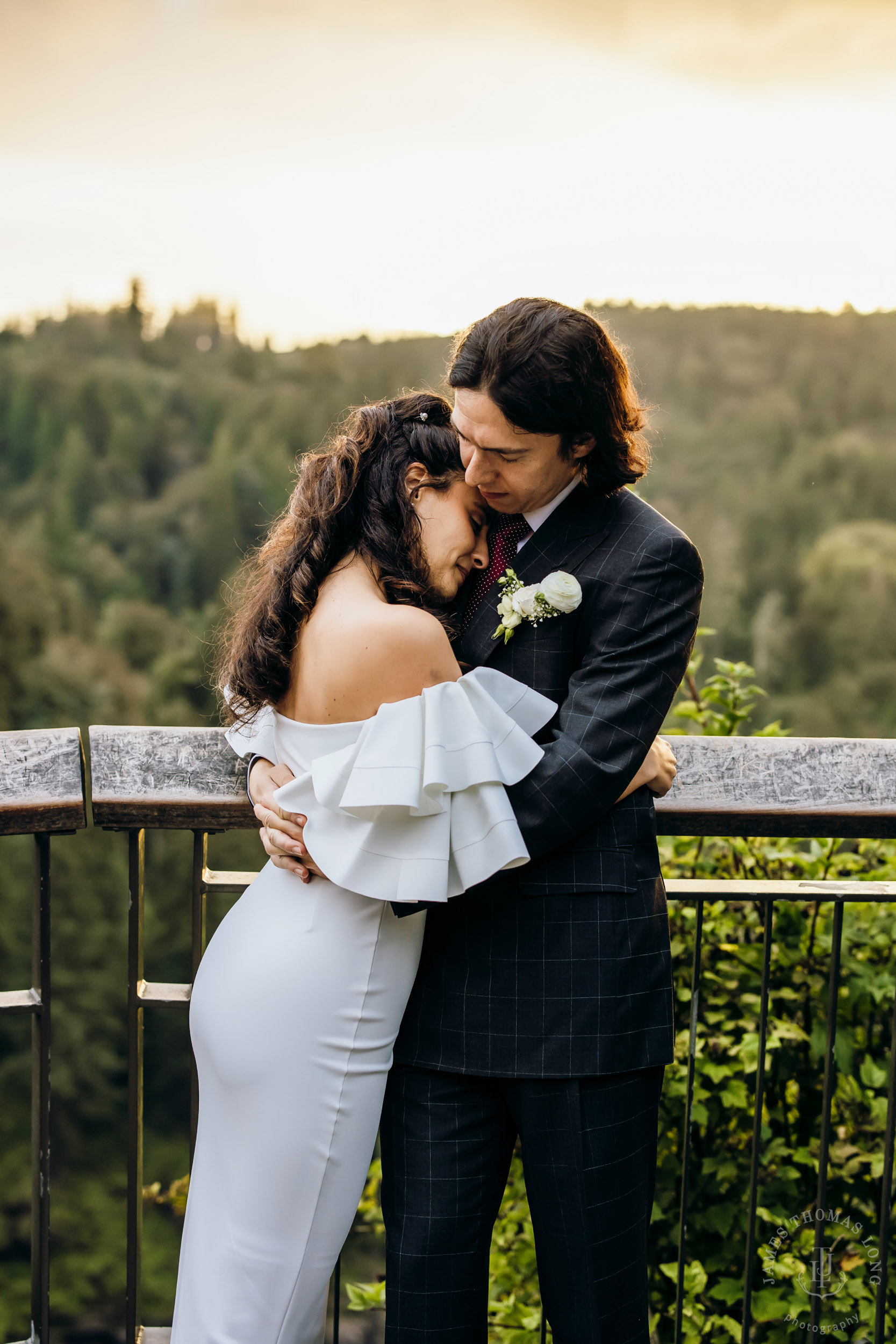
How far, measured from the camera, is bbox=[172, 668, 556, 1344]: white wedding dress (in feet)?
4.41

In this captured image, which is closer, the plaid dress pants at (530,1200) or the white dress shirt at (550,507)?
the plaid dress pants at (530,1200)

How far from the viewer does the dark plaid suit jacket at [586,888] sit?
4.68ft

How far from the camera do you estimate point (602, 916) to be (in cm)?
146

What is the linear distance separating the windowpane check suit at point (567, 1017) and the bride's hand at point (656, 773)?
3 centimetres

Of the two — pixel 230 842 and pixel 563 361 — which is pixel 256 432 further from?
pixel 563 361

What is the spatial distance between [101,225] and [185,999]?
58.6 ft

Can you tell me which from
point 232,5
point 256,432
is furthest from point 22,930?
point 232,5

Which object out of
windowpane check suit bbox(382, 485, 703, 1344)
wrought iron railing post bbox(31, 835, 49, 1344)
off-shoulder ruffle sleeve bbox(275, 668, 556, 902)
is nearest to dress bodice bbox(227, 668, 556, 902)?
off-shoulder ruffle sleeve bbox(275, 668, 556, 902)

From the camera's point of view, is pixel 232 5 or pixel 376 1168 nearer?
pixel 376 1168

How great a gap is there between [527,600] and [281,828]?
1.65 feet

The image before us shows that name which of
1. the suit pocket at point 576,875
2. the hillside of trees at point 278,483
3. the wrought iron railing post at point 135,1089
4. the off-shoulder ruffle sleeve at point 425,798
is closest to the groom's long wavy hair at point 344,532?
the off-shoulder ruffle sleeve at point 425,798

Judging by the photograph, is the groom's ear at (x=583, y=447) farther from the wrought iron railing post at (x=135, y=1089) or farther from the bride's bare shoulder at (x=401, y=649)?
the wrought iron railing post at (x=135, y=1089)

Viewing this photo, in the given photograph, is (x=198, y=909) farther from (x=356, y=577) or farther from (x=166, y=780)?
(x=356, y=577)

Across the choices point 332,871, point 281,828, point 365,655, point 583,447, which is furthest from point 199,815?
point 583,447
